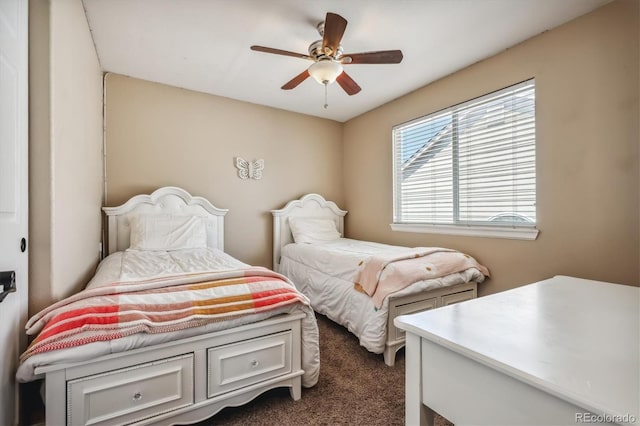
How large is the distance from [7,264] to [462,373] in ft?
4.85

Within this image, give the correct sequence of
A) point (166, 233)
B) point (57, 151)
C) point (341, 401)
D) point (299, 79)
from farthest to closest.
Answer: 1. point (166, 233)
2. point (299, 79)
3. point (341, 401)
4. point (57, 151)

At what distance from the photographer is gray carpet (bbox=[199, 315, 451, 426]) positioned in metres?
1.46

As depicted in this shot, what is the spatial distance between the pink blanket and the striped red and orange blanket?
2.11 ft

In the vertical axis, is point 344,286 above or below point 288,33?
below

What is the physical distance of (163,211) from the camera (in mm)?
2887

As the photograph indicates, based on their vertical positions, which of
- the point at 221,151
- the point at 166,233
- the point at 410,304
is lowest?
the point at 410,304

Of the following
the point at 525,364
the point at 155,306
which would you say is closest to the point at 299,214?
the point at 155,306

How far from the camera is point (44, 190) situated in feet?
4.06

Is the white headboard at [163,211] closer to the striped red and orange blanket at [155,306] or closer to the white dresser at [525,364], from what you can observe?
the striped red and orange blanket at [155,306]

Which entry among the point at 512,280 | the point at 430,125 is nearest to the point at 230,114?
the point at 430,125

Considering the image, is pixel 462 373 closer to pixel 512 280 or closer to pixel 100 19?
pixel 512 280

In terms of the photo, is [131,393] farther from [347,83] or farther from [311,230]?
[311,230]

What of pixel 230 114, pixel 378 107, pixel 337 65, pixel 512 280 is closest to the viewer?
pixel 337 65

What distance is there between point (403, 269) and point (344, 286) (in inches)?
22.5
